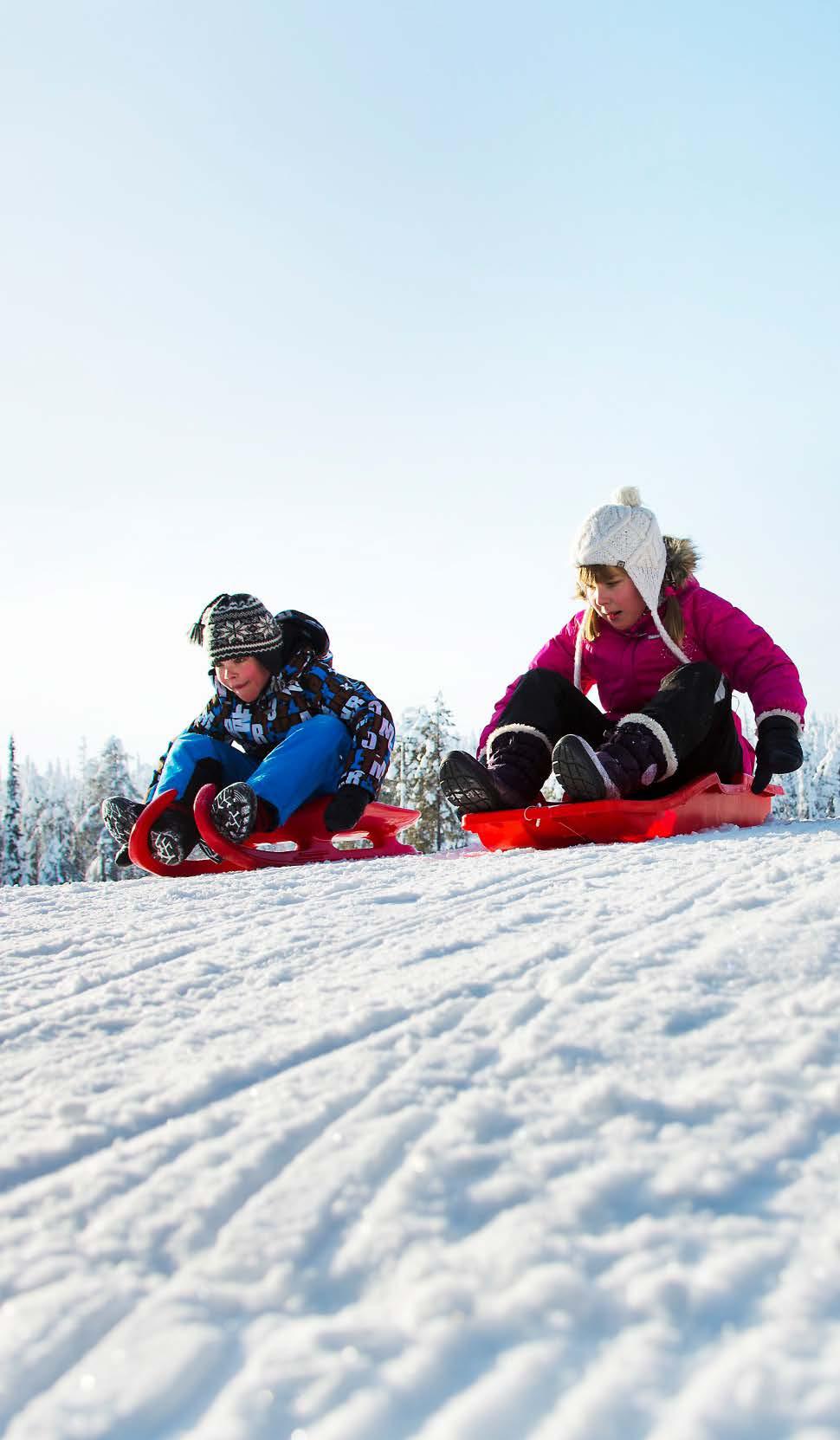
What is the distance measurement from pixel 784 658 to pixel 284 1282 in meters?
2.98

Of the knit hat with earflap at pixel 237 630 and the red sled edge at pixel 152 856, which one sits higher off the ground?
the knit hat with earflap at pixel 237 630

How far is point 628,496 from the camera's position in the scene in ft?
11.7

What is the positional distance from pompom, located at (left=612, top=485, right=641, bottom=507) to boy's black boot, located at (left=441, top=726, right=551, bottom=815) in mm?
901

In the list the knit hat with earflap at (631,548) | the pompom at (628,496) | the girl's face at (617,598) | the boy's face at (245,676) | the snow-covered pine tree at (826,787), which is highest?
the pompom at (628,496)

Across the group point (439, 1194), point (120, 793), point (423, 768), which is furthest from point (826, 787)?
point (439, 1194)

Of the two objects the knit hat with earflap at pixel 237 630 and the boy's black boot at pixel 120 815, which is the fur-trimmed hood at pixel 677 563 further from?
the boy's black boot at pixel 120 815

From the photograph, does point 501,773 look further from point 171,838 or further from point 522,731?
point 171,838

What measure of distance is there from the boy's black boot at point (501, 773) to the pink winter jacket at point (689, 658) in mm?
125

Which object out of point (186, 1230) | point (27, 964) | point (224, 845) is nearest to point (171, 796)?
point (224, 845)

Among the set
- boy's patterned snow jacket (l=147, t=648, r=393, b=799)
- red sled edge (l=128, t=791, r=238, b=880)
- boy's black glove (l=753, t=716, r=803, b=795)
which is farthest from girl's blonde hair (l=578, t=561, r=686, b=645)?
red sled edge (l=128, t=791, r=238, b=880)

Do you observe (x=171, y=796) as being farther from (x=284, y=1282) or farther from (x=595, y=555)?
(x=284, y=1282)

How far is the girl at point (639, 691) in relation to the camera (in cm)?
311

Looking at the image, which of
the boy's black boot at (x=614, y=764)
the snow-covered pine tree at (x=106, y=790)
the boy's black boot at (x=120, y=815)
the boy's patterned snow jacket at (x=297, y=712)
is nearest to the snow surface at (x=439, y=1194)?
the boy's black boot at (x=614, y=764)

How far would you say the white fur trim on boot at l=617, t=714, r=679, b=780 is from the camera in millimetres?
3062
